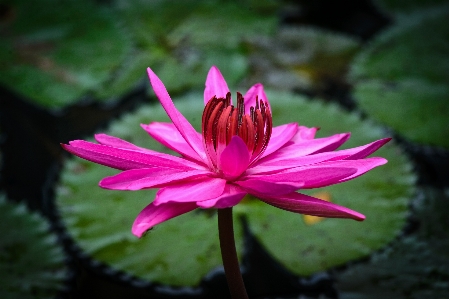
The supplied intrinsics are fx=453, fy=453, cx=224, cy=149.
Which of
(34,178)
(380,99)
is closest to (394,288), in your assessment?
(380,99)

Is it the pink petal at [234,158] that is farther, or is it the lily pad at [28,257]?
the lily pad at [28,257]

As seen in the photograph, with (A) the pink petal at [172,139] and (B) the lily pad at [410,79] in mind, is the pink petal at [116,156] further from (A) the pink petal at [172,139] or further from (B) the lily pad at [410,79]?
(B) the lily pad at [410,79]

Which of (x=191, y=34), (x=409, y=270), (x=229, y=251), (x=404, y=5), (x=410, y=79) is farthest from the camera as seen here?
(x=404, y=5)

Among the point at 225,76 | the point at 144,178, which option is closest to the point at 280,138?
the point at 144,178

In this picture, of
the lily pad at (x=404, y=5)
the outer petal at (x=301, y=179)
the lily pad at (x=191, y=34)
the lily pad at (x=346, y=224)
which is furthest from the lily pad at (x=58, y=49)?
the lily pad at (x=404, y=5)

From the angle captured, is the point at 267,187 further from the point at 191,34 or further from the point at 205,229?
the point at 191,34

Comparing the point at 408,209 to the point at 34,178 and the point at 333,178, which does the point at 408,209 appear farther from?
the point at 34,178
